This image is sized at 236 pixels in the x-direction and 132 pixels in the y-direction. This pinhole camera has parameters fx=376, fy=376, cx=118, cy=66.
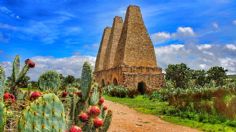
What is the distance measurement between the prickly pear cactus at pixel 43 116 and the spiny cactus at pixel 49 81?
3.94 metres

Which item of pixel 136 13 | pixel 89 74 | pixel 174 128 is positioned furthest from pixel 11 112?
pixel 136 13

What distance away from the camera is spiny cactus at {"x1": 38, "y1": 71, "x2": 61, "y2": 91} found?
7590 millimetres

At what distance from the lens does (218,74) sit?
2734 inches

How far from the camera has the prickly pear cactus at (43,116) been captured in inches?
137

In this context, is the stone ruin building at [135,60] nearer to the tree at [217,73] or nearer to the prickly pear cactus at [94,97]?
the tree at [217,73]

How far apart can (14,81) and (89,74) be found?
1.92m

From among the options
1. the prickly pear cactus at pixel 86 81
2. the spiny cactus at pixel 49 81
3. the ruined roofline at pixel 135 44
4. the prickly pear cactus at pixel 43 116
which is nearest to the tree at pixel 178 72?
the ruined roofline at pixel 135 44

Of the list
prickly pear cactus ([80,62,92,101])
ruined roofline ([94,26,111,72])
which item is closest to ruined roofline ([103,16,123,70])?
ruined roofline ([94,26,111,72])

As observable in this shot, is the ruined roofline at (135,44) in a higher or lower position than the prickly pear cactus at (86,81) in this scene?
higher

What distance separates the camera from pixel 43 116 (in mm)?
3582

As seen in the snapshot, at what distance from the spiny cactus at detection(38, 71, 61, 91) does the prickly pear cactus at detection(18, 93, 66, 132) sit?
394 centimetres

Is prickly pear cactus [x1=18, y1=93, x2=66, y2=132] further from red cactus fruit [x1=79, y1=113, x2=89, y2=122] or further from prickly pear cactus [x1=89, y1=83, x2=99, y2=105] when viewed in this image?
prickly pear cactus [x1=89, y1=83, x2=99, y2=105]

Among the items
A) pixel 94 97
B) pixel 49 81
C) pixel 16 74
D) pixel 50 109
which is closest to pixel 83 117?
pixel 50 109

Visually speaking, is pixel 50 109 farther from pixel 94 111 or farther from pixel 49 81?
pixel 49 81
